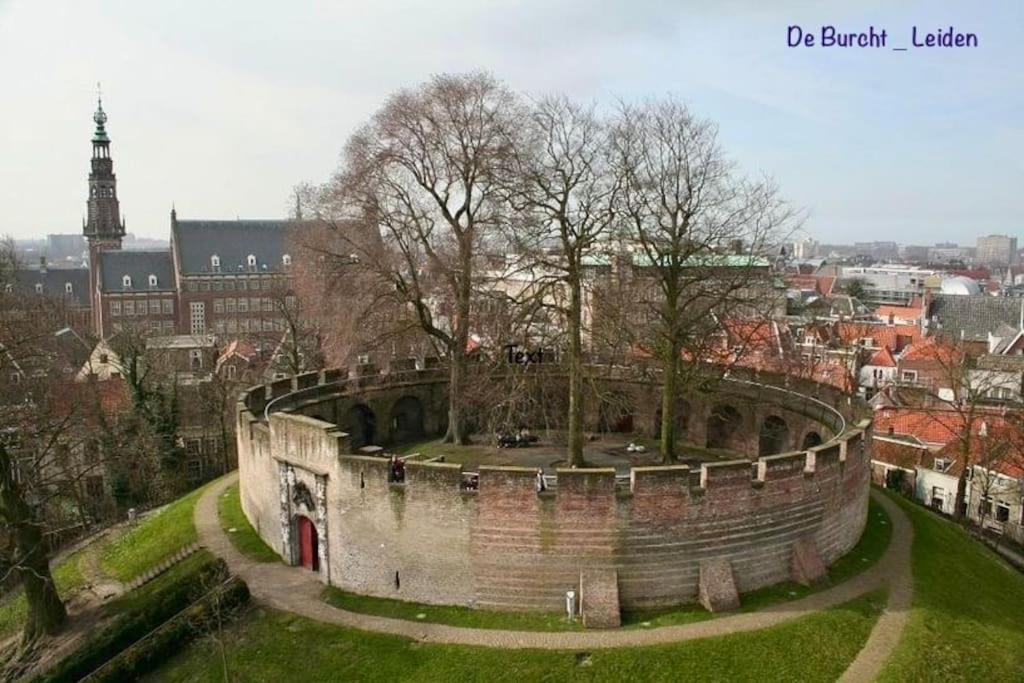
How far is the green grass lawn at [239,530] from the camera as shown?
26797mm

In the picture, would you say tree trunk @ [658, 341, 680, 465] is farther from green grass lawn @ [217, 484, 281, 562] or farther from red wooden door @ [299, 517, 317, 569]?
green grass lawn @ [217, 484, 281, 562]

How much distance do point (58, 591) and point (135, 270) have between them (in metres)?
71.7

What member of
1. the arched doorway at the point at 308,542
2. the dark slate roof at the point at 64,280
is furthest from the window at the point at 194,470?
the dark slate roof at the point at 64,280

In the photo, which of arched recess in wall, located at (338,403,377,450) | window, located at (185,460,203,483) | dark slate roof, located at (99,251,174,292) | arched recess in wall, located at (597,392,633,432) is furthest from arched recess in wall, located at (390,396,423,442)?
dark slate roof, located at (99,251,174,292)

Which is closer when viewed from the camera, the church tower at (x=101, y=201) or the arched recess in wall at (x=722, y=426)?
the arched recess in wall at (x=722, y=426)

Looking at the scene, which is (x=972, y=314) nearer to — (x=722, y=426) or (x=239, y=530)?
(x=722, y=426)

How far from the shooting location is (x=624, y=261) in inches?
1123

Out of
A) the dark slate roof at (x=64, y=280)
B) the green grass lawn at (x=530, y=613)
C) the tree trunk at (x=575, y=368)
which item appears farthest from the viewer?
the dark slate roof at (x=64, y=280)

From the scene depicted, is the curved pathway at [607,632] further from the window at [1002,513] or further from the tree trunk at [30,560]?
the window at [1002,513]

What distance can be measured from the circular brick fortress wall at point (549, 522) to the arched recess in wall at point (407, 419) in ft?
34.0

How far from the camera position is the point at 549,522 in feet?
71.2

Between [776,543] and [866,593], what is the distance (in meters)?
2.96

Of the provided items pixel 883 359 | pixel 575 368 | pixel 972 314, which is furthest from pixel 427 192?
pixel 972 314

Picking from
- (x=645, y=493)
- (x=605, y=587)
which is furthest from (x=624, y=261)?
(x=605, y=587)
